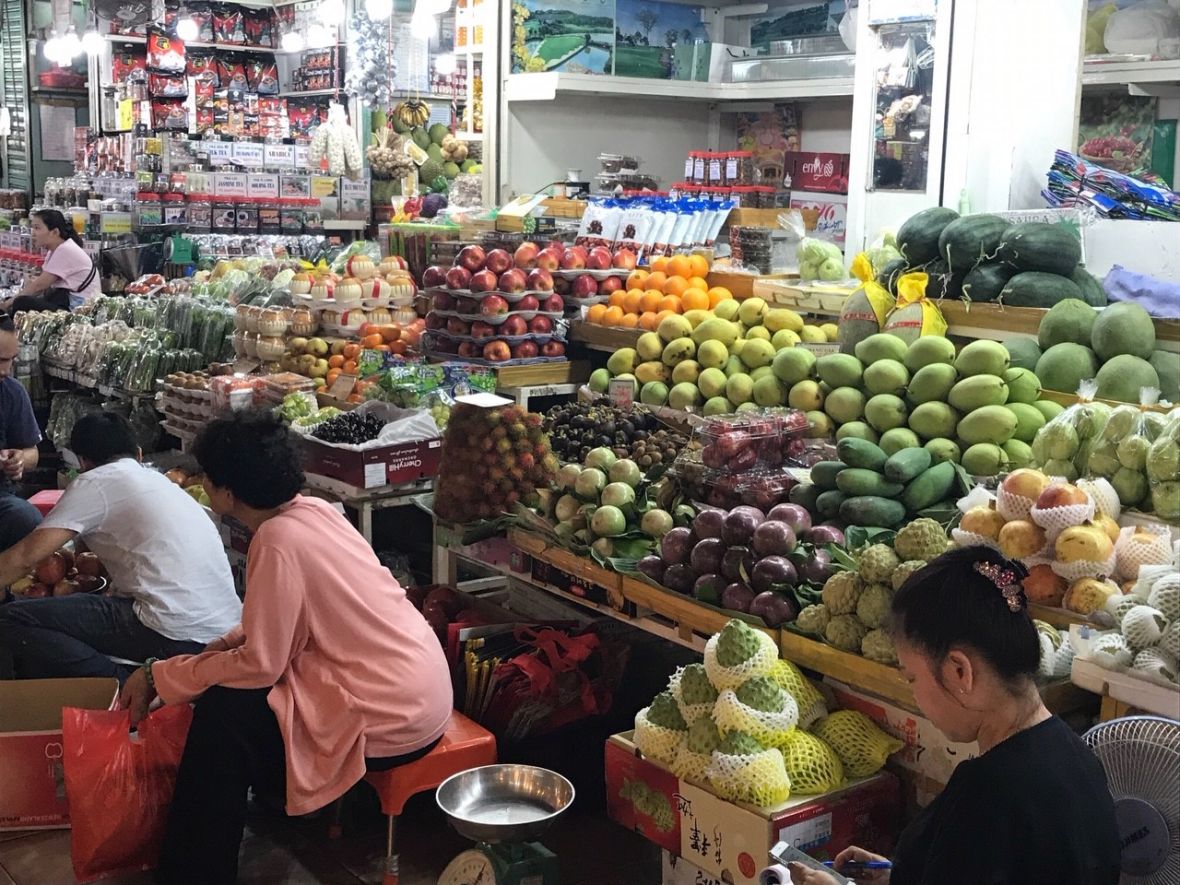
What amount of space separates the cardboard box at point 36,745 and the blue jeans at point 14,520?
1353mm

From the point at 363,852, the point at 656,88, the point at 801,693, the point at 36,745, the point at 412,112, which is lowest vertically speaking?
the point at 363,852

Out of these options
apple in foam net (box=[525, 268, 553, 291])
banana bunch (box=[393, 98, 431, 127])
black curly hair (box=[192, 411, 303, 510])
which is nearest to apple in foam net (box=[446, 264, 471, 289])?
apple in foam net (box=[525, 268, 553, 291])

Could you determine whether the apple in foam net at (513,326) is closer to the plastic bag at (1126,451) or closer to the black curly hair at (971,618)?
the plastic bag at (1126,451)

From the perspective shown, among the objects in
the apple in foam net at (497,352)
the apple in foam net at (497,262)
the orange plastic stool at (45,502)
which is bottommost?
Answer: the orange plastic stool at (45,502)

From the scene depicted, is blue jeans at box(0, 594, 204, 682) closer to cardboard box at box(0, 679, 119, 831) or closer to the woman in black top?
cardboard box at box(0, 679, 119, 831)

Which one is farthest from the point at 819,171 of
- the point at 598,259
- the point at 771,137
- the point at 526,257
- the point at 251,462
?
the point at 251,462

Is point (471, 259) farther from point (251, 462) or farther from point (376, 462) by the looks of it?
point (251, 462)

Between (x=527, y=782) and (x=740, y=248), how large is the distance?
3090 mm

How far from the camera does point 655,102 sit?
8.52 metres

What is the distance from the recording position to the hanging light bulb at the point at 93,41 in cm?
1183

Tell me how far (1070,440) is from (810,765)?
1165 mm

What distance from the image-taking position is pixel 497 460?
4430 mm

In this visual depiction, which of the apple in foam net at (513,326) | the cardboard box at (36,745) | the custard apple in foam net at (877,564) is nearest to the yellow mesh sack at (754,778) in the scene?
the custard apple in foam net at (877,564)

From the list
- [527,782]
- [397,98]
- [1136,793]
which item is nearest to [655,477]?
[527,782]
